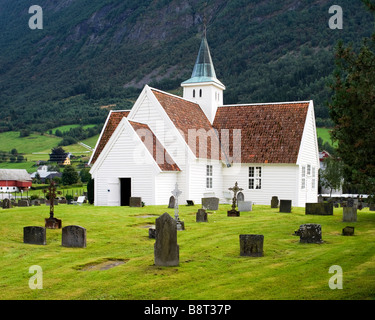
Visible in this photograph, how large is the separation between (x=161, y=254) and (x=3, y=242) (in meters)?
7.15

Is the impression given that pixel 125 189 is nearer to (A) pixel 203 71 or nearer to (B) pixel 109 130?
(B) pixel 109 130

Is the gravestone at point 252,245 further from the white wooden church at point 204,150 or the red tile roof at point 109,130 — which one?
the red tile roof at point 109,130

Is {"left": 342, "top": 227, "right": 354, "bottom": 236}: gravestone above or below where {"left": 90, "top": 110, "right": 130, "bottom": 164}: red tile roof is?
below

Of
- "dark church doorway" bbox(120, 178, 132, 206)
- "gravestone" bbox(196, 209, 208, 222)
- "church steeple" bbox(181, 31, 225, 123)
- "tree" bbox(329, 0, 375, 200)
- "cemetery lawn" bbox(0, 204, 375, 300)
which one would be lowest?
"cemetery lawn" bbox(0, 204, 375, 300)

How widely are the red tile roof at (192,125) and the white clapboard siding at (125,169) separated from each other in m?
4.12

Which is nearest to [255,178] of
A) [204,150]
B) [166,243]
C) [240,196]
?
[240,196]

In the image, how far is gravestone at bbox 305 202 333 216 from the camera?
94.3 ft

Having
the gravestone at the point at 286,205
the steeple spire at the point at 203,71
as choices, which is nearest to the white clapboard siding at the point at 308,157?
the gravestone at the point at 286,205

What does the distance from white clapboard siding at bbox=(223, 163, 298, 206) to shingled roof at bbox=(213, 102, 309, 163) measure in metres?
0.75

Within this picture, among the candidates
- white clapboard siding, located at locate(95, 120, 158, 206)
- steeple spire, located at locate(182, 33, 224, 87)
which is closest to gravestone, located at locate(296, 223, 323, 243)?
white clapboard siding, located at locate(95, 120, 158, 206)

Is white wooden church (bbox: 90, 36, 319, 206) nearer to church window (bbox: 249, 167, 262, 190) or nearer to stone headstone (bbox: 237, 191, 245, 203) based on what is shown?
church window (bbox: 249, 167, 262, 190)

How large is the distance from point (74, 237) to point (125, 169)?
15816 millimetres

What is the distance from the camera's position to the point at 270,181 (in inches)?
1534
